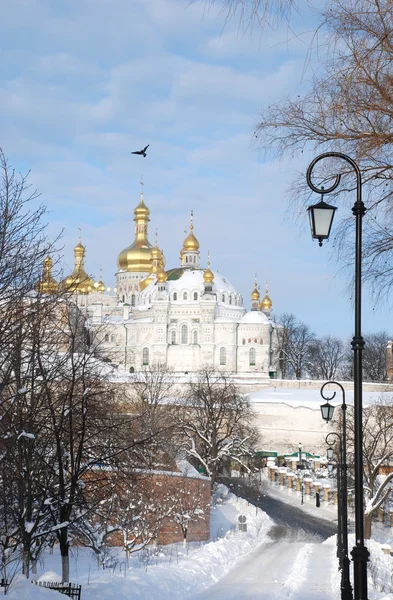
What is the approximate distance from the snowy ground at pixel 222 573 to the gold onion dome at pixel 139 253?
7660 centimetres

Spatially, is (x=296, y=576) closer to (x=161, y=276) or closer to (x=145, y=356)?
(x=145, y=356)

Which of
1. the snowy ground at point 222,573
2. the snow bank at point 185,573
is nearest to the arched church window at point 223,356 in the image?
the snow bank at point 185,573

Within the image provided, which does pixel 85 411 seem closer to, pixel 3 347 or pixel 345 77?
pixel 3 347

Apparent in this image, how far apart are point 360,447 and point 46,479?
33.4 ft

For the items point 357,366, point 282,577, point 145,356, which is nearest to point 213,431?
point 282,577

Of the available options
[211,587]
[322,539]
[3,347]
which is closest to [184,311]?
[322,539]

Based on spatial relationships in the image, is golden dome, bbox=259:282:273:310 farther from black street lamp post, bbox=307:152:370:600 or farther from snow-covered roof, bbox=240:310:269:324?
black street lamp post, bbox=307:152:370:600

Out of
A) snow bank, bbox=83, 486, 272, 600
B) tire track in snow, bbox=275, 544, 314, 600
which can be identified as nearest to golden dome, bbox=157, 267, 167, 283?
snow bank, bbox=83, 486, 272, 600

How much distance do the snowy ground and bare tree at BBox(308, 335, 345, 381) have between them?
68053mm

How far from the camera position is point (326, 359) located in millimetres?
105750

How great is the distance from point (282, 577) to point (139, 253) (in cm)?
8797

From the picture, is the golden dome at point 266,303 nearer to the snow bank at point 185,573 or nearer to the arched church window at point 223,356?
the arched church window at point 223,356

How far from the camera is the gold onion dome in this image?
359 feet

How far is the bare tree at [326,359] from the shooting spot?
10181 cm
